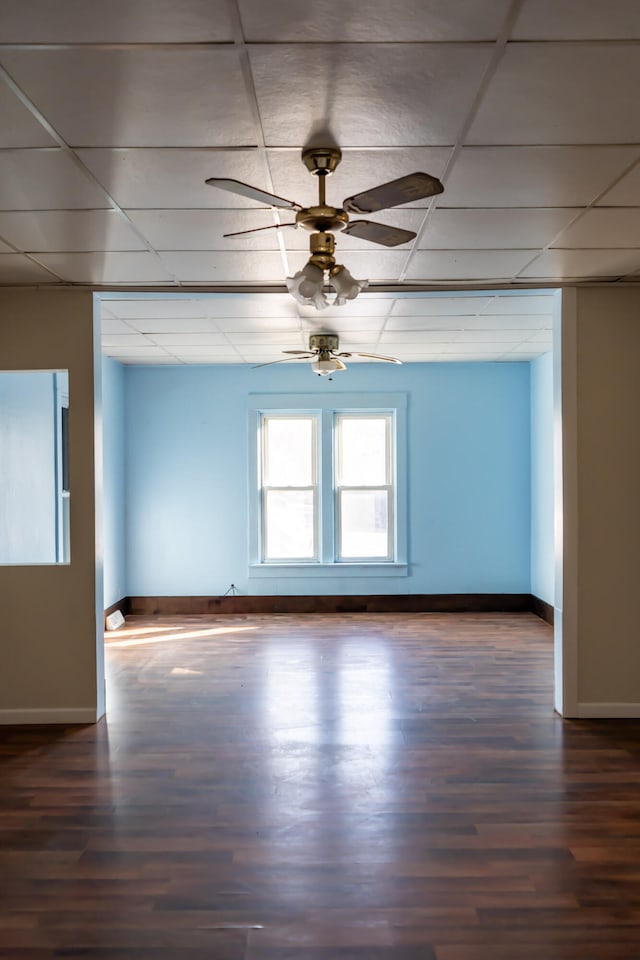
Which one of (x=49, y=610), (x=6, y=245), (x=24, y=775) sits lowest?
(x=24, y=775)

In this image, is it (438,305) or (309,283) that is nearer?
(309,283)

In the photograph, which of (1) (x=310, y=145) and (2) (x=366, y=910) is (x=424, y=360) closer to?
(1) (x=310, y=145)

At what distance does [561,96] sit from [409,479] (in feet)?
18.2

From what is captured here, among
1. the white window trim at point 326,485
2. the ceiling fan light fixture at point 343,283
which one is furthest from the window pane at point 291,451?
the ceiling fan light fixture at point 343,283

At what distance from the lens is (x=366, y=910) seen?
2.34 meters

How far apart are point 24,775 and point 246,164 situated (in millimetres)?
2998

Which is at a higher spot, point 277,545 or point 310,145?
point 310,145

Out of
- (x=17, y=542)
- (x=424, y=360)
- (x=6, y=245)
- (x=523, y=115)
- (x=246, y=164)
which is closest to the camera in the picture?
(x=523, y=115)

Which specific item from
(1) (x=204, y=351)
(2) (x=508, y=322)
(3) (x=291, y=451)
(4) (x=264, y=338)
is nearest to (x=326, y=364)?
(4) (x=264, y=338)

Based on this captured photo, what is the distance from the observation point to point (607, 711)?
4230 millimetres

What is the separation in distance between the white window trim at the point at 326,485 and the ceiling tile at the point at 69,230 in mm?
4087

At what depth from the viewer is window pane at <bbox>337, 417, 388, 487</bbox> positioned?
7742 millimetres

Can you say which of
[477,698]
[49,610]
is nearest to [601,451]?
[477,698]

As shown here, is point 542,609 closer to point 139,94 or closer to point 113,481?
point 113,481
